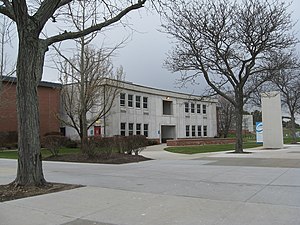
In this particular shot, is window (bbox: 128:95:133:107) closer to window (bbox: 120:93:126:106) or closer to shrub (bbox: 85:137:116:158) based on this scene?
window (bbox: 120:93:126:106)

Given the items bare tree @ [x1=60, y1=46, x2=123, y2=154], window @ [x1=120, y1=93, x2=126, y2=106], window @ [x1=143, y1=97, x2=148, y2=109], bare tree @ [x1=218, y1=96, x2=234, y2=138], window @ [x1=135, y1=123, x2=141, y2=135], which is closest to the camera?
bare tree @ [x1=60, y1=46, x2=123, y2=154]

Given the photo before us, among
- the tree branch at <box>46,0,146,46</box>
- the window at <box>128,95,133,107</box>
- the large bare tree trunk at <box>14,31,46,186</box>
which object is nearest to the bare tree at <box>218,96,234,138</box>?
the window at <box>128,95,133,107</box>

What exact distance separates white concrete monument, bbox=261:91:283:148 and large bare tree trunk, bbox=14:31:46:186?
2575cm

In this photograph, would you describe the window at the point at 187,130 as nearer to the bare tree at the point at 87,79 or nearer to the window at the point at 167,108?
the window at the point at 167,108

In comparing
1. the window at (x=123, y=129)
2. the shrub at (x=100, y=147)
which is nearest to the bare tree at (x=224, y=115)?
the window at (x=123, y=129)

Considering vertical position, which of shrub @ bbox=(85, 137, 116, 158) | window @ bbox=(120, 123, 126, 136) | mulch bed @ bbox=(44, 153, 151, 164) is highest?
window @ bbox=(120, 123, 126, 136)

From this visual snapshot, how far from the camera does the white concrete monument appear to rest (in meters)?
31.7

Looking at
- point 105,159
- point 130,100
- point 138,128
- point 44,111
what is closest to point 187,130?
point 138,128

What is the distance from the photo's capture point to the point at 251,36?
22422mm

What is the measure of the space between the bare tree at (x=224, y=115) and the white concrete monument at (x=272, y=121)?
94.8 feet

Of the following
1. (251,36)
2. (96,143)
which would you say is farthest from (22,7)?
(251,36)

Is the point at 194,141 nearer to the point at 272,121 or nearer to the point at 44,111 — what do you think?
the point at 272,121

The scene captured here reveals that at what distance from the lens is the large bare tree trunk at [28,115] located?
9.44 metres

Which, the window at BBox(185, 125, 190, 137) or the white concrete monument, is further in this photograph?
the window at BBox(185, 125, 190, 137)
